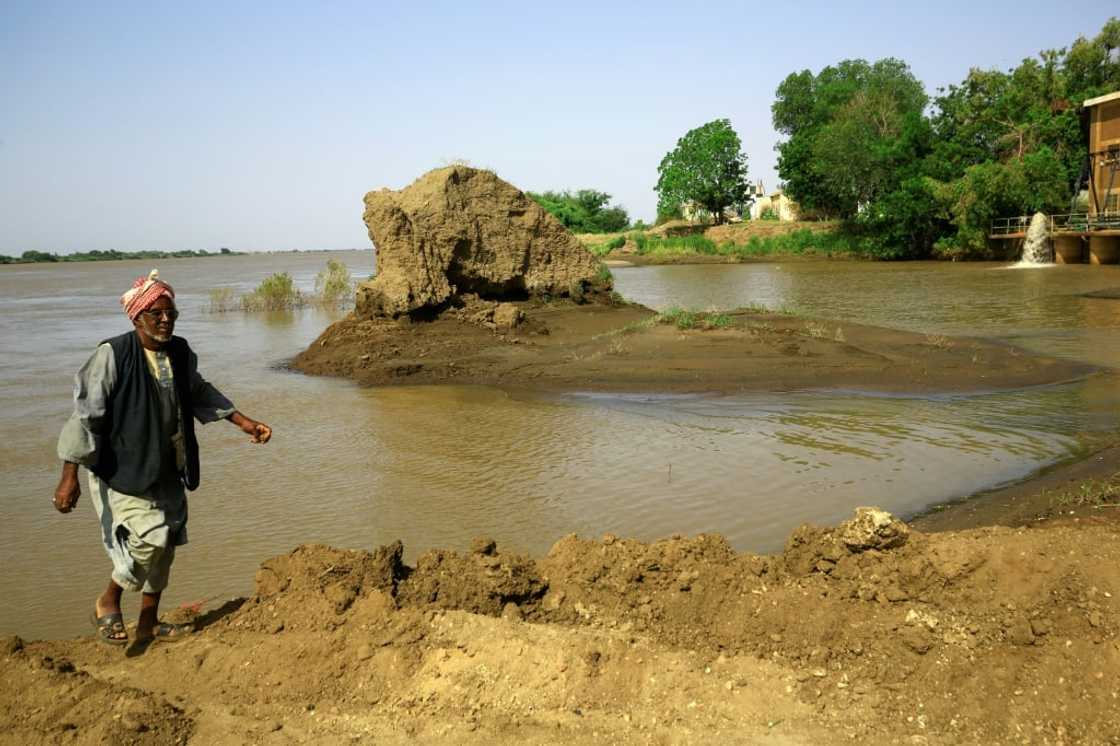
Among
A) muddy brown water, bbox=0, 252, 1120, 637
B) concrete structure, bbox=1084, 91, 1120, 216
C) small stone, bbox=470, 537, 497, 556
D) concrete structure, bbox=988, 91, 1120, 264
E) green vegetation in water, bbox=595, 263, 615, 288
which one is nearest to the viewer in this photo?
small stone, bbox=470, 537, 497, 556

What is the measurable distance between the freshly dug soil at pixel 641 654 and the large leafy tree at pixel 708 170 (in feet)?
194

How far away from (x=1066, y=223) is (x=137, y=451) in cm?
3998

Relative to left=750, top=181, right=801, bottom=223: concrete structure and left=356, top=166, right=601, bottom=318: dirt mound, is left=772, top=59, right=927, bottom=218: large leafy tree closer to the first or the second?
left=750, top=181, right=801, bottom=223: concrete structure

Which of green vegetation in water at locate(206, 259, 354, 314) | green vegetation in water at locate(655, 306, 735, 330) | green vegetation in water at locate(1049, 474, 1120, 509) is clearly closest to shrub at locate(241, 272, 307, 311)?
green vegetation in water at locate(206, 259, 354, 314)

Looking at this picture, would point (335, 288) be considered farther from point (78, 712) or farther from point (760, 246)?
point (760, 246)

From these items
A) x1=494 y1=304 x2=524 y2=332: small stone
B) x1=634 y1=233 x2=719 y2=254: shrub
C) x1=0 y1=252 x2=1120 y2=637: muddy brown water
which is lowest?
x1=0 y1=252 x2=1120 y2=637: muddy brown water

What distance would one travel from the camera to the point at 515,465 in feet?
26.0

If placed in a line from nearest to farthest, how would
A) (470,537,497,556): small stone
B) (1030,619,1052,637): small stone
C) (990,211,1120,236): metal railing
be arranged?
(1030,619,1052,637): small stone, (470,537,497,556): small stone, (990,211,1120,236): metal railing

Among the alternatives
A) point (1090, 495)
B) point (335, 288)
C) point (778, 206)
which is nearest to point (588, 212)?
point (778, 206)

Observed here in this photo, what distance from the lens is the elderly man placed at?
12.6 ft

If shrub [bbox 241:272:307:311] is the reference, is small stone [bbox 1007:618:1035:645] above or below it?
below

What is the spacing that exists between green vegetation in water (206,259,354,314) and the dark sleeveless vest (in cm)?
2206

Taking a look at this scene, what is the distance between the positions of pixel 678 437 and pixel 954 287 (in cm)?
2098

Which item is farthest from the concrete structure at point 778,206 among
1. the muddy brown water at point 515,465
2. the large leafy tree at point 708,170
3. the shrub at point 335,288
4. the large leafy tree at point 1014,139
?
the muddy brown water at point 515,465
